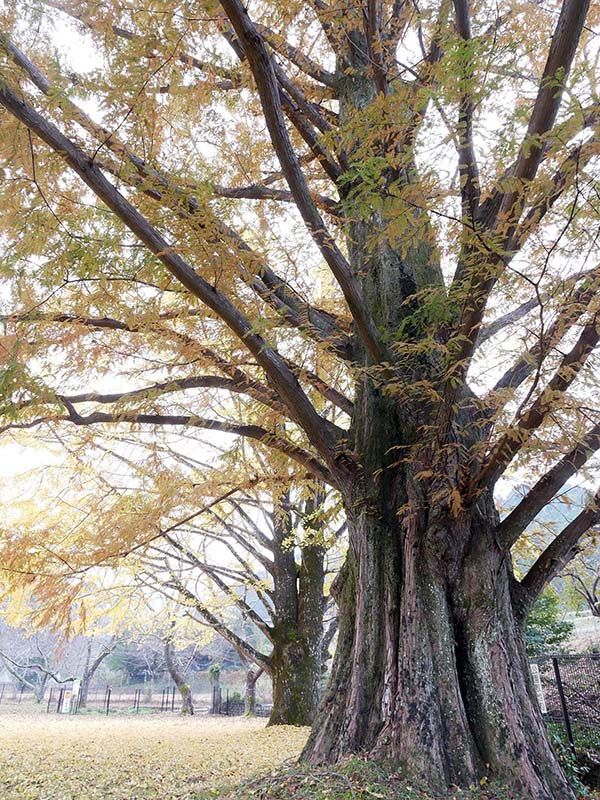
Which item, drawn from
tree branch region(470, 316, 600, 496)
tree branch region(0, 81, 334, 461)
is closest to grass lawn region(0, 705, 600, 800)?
tree branch region(470, 316, 600, 496)

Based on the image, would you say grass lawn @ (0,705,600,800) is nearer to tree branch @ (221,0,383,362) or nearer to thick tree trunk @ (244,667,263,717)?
tree branch @ (221,0,383,362)

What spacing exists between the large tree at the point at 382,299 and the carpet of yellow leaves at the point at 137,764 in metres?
1.45

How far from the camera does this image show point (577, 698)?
6.40m

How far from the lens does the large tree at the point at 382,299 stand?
7.29 feet

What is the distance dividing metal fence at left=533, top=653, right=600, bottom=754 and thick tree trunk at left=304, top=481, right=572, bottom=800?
3.74 meters

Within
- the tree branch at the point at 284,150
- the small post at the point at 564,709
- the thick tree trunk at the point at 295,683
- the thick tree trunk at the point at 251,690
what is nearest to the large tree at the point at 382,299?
the tree branch at the point at 284,150

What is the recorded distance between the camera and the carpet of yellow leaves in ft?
12.0

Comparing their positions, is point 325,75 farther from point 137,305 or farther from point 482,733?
point 482,733

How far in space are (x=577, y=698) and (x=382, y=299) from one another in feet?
18.5

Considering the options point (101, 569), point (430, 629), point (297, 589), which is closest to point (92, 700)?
point (297, 589)

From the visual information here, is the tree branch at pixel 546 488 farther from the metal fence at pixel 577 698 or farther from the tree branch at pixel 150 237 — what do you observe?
the metal fence at pixel 577 698

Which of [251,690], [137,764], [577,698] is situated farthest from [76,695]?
[577,698]

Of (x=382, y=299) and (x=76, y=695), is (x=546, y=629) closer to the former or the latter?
(x=382, y=299)

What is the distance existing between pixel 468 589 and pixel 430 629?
0.33 meters
